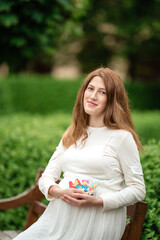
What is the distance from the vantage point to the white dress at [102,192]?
2541mm

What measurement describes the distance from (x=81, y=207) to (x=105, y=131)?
605 millimetres

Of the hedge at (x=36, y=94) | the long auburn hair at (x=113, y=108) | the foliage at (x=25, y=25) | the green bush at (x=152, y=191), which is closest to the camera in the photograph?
the long auburn hair at (x=113, y=108)

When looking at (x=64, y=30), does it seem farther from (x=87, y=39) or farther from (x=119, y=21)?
(x=87, y=39)

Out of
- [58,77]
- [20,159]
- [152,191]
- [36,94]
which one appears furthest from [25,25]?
[58,77]

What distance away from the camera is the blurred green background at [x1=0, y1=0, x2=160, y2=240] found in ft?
15.3

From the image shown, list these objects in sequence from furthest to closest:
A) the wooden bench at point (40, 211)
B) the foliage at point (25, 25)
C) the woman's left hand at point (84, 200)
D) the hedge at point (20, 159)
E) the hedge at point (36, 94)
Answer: the hedge at point (36, 94), the foliage at point (25, 25), the hedge at point (20, 159), the wooden bench at point (40, 211), the woman's left hand at point (84, 200)

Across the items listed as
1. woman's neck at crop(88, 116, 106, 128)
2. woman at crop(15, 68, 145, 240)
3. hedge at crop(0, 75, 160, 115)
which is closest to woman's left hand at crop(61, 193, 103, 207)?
woman at crop(15, 68, 145, 240)

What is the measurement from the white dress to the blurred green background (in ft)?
1.97

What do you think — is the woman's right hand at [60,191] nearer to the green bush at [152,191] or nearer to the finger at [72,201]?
the finger at [72,201]

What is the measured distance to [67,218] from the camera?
2.60 m

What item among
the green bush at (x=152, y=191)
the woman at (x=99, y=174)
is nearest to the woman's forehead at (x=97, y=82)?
the woman at (x=99, y=174)

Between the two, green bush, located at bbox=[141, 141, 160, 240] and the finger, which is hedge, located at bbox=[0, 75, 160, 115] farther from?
the finger

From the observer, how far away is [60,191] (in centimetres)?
261

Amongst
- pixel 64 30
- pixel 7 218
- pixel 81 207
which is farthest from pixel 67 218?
pixel 64 30
